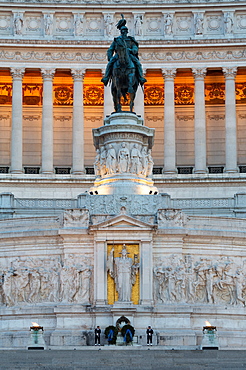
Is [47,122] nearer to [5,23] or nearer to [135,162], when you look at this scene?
[5,23]

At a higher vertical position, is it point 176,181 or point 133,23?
point 133,23

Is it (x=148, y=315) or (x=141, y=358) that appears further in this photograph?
(x=148, y=315)

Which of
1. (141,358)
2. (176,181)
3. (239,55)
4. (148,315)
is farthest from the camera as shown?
(239,55)

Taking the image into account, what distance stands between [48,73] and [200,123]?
1301cm

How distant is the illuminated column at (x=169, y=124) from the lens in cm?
8619

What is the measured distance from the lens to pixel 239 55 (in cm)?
8806

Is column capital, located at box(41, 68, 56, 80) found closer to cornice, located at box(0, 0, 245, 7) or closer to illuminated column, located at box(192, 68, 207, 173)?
cornice, located at box(0, 0, 245, 7)

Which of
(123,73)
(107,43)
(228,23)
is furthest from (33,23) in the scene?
(123,73)

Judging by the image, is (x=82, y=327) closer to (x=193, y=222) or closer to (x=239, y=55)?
(x=193, y=222)

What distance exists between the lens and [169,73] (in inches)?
3482

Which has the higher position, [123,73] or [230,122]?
[230,122]

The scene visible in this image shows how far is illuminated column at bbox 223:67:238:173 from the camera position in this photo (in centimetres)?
8575

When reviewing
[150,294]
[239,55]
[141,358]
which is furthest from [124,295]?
[239,55]

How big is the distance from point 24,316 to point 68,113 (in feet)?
149
